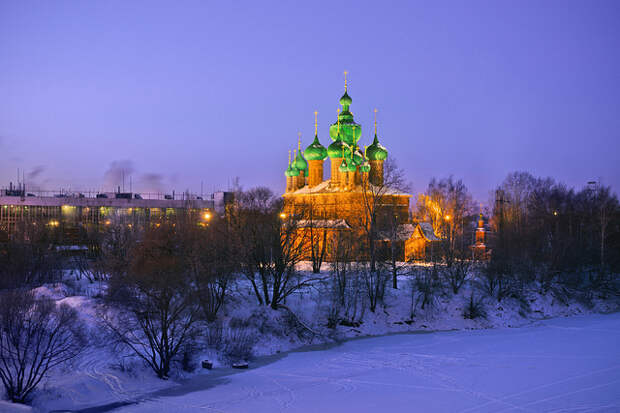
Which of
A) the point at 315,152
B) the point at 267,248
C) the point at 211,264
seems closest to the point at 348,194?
the point at 315,152

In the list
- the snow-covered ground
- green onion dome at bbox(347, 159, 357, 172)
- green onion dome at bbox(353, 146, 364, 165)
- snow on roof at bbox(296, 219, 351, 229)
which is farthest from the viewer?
green onion dome at bbox(353, 146, 364, 165)

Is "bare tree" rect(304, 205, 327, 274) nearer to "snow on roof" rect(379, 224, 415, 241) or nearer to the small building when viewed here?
"snow on roof" rect(379, 224, 415, 241)

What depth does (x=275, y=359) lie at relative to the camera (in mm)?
21328

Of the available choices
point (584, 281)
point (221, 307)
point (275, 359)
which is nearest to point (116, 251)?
point (221, 307)

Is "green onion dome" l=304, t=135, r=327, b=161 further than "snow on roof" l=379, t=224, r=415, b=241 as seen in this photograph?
Yes

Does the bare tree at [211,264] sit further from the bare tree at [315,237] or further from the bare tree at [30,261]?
the bare tree at [30,261]

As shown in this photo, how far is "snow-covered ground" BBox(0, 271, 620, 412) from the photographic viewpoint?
628 inches

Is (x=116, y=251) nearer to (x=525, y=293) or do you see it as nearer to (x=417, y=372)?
(x=417, y=372)

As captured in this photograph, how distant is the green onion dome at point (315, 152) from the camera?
4378cm

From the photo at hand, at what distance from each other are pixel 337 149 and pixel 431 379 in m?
25.8

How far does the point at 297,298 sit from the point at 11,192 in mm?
53844

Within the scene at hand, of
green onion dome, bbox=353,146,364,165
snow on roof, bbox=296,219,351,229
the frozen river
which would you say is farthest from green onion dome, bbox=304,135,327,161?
the frozen river

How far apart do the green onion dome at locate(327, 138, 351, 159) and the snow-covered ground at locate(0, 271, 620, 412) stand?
12760mm

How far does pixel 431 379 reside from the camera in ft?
58.5
